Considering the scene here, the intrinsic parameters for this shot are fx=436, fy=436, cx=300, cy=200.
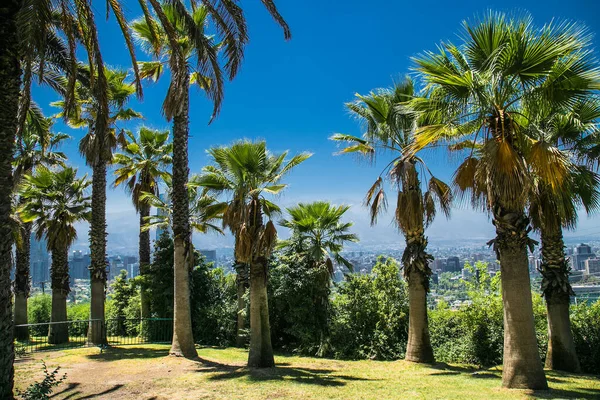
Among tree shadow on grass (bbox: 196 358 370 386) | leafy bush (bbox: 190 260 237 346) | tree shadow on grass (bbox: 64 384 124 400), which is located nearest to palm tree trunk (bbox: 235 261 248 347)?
leafy bush (bbox: 190 260 237 346)

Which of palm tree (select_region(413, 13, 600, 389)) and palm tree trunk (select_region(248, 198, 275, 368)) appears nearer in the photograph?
palm tree (select_region(413, 13, 600, 389))

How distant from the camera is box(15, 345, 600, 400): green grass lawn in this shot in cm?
912

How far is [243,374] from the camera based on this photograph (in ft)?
37.6

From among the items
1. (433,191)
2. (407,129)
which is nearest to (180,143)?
(407,129)

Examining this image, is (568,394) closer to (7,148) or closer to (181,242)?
(7,148)

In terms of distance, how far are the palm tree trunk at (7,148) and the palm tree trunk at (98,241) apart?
1266cm

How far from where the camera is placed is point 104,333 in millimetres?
18047

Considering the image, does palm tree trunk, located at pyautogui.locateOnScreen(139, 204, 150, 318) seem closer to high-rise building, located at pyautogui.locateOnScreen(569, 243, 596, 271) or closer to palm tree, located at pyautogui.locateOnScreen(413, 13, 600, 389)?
palm tree, located at pyautogui.locateOnScreen(413, 13, 600, 389)

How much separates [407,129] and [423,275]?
195 inches

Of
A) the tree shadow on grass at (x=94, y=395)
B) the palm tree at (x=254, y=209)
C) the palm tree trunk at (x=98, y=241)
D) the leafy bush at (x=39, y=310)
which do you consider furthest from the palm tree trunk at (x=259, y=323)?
the leafy bush at (x=39, y=310)

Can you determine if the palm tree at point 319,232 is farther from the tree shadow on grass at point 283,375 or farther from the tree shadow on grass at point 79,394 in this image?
the tree shadow on grass at point 79,394

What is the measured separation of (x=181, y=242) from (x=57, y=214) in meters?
9.22

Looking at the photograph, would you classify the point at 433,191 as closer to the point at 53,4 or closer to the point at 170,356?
the point at 170,356

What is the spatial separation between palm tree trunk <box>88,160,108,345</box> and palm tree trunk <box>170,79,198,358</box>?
17.2ft
